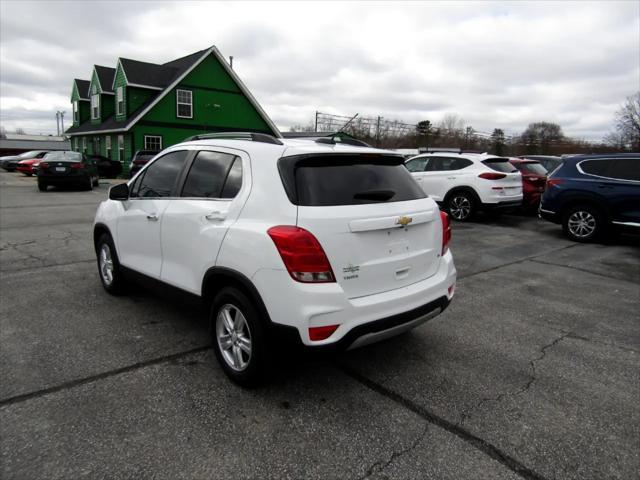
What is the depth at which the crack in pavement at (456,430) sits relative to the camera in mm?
2436

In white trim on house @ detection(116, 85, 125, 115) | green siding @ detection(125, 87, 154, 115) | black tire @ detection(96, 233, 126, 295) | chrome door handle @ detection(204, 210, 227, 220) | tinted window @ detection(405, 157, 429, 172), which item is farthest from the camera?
white trim on house @ detection(116, 85, 125, 115)

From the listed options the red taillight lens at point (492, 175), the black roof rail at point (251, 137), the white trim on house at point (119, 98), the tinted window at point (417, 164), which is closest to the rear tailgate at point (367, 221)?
the black roof rail at point (251, 137)

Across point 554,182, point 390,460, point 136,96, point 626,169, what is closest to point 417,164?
point 554,182

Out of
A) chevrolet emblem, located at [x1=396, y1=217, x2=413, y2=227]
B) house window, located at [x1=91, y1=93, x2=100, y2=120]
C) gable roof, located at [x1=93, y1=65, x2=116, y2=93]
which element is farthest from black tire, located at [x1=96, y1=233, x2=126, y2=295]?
house window, located at [x1=91, y1=93, x2=100, y2=120]

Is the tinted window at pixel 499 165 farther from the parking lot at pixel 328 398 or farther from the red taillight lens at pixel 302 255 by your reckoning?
the red taillight lens at pixel 302 255

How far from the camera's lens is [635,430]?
9.26ft

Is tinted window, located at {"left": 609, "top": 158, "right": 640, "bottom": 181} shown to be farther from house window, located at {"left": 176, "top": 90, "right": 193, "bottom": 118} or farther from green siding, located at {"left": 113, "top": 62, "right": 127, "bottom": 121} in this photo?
green siding, located at {"left": 113, "top": 62, "right": 127, "bottom": 121}

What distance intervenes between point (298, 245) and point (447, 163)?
992 centimetres

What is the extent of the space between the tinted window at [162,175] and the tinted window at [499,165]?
8809mm

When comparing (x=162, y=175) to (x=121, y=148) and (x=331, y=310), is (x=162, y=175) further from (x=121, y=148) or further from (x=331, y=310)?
(x=121, y=148)

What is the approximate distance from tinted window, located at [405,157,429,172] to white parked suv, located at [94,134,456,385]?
351 inches

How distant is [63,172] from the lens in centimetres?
1775

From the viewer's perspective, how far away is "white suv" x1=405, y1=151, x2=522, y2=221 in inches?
429

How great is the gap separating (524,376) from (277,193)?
2394 mm
